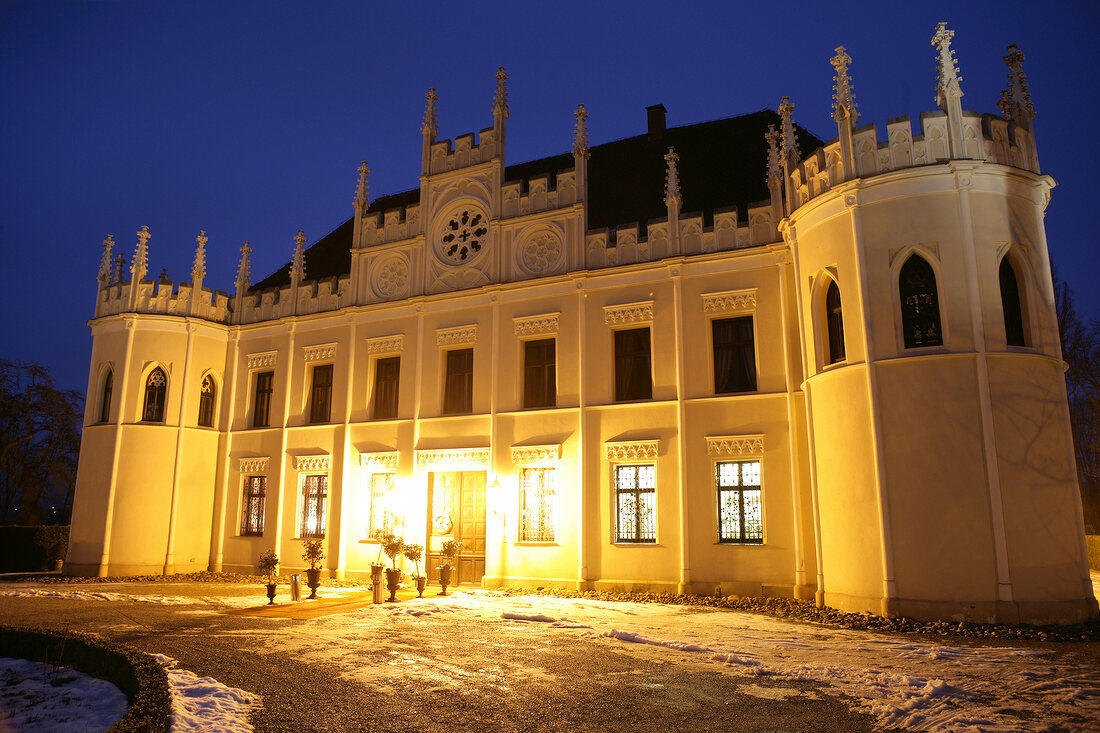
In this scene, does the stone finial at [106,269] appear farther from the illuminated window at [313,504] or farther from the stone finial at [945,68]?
the stone finial at [945,68]

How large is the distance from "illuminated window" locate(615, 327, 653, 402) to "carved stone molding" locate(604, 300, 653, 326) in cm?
30

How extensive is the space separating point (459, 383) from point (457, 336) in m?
1.37

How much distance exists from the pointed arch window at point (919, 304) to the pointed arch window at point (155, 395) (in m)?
22.0

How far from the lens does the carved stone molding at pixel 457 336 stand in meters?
21.5

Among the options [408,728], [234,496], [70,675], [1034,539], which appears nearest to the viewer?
[408,728]

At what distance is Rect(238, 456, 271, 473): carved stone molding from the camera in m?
24.0

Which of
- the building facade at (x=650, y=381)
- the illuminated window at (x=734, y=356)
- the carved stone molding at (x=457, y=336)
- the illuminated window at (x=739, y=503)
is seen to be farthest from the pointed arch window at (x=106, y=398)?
the illuminated window at (x=739, y=503)

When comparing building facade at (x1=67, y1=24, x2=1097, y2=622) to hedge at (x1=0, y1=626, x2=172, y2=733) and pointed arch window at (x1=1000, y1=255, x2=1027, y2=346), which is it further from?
hedge at (x1=0, y1=626, x2=172, y2=733)

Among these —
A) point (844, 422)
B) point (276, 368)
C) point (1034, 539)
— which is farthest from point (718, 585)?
point (276, 368)

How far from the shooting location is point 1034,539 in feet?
42.4

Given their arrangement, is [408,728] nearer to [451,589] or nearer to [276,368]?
[451,589]

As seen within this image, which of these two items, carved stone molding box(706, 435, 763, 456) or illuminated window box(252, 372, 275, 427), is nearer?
carved stone molding box(706, 435, 763, 456)

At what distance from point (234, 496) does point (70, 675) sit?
15.5 metres

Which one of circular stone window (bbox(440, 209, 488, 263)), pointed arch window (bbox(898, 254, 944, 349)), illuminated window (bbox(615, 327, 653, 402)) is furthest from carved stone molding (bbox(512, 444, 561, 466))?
pointed arch window (bbox(898, 254, 944, 349))
